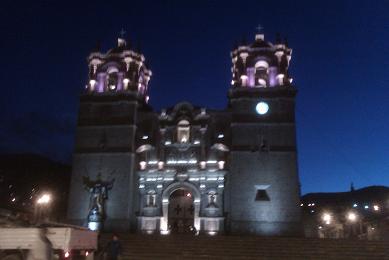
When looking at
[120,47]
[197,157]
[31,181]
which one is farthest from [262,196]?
[31,181]

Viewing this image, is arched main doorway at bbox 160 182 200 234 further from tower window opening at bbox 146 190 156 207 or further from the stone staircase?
the stone staircase

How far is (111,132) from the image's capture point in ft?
120

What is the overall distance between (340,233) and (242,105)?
96.4ft

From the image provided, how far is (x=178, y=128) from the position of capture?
36219mm

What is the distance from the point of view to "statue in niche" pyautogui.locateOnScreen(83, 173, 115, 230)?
1315 inches

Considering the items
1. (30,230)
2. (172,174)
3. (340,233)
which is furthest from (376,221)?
(30,230)

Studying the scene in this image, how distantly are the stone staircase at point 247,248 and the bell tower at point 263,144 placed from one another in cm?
563

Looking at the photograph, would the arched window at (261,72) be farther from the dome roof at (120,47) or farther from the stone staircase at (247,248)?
the stone staircase at (247,248)

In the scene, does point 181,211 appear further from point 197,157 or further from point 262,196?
point 262,196

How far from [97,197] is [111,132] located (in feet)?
17.0

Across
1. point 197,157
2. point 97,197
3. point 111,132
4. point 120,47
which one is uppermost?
point 120,47

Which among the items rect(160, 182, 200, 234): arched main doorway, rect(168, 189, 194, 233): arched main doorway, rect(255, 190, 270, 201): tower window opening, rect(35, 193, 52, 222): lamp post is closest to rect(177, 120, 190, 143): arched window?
rect(160, 182, 200, 234): arched main doorway

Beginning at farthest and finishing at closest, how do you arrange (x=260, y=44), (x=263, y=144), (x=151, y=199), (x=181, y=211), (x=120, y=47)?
(x=120, y=47) < (x=260, y=44) < (x=181, y=211) < (x=151, y=199) < (x=263, y=144)

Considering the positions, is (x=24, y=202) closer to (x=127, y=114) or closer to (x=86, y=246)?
(x=127, y=114)
